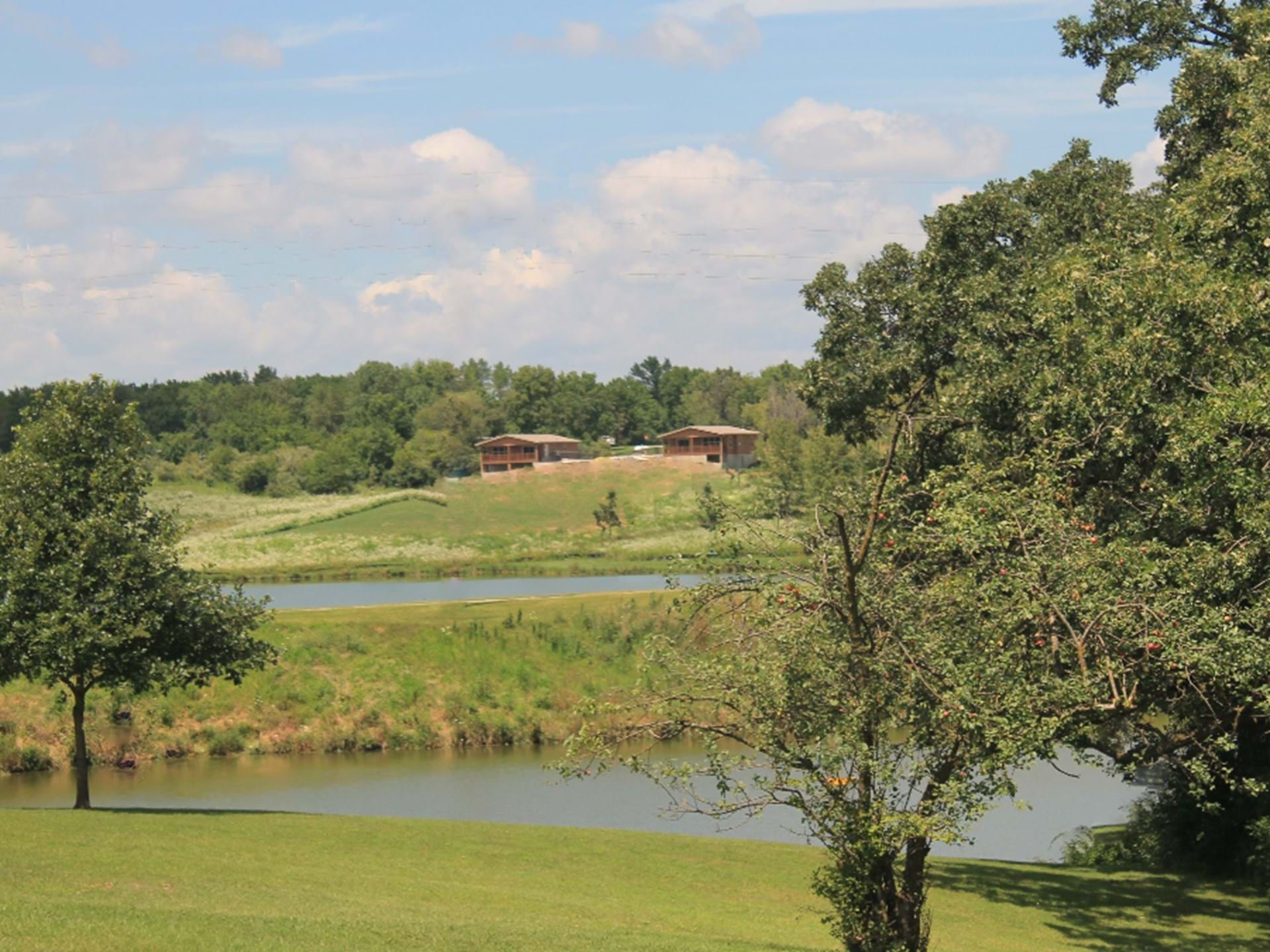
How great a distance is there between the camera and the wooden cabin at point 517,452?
151 meters

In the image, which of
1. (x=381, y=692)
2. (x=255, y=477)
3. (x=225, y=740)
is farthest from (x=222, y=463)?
(x=225, y=740)

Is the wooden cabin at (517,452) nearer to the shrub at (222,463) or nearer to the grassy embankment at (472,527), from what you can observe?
the grassy embankment at (472,527)

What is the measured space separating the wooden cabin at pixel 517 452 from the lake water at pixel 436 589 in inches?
2630

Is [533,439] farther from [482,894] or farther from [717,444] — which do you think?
[482,894]

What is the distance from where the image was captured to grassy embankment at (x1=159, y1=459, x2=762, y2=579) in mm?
91125

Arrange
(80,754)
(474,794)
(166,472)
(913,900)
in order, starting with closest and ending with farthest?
(913,900) → (80,754) → (474,794) → (166,472)

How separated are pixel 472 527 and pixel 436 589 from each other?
98.2 feet

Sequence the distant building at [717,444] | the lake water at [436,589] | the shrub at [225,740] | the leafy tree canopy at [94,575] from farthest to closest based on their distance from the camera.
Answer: the distant building at [717,444] < the lake water at [436,589] < the shrub at [225,740] < the leafy tree canopy at [94,575]

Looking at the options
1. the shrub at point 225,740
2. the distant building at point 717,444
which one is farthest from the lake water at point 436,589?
the distant building at point 717,444

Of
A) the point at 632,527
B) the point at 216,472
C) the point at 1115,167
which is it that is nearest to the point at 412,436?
the point at 216,472

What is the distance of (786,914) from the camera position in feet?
70.7

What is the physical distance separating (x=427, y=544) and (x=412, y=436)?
79039 mm

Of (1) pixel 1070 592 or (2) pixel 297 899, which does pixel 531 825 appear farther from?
(1) pixel 1070 592

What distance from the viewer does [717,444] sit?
138 m
